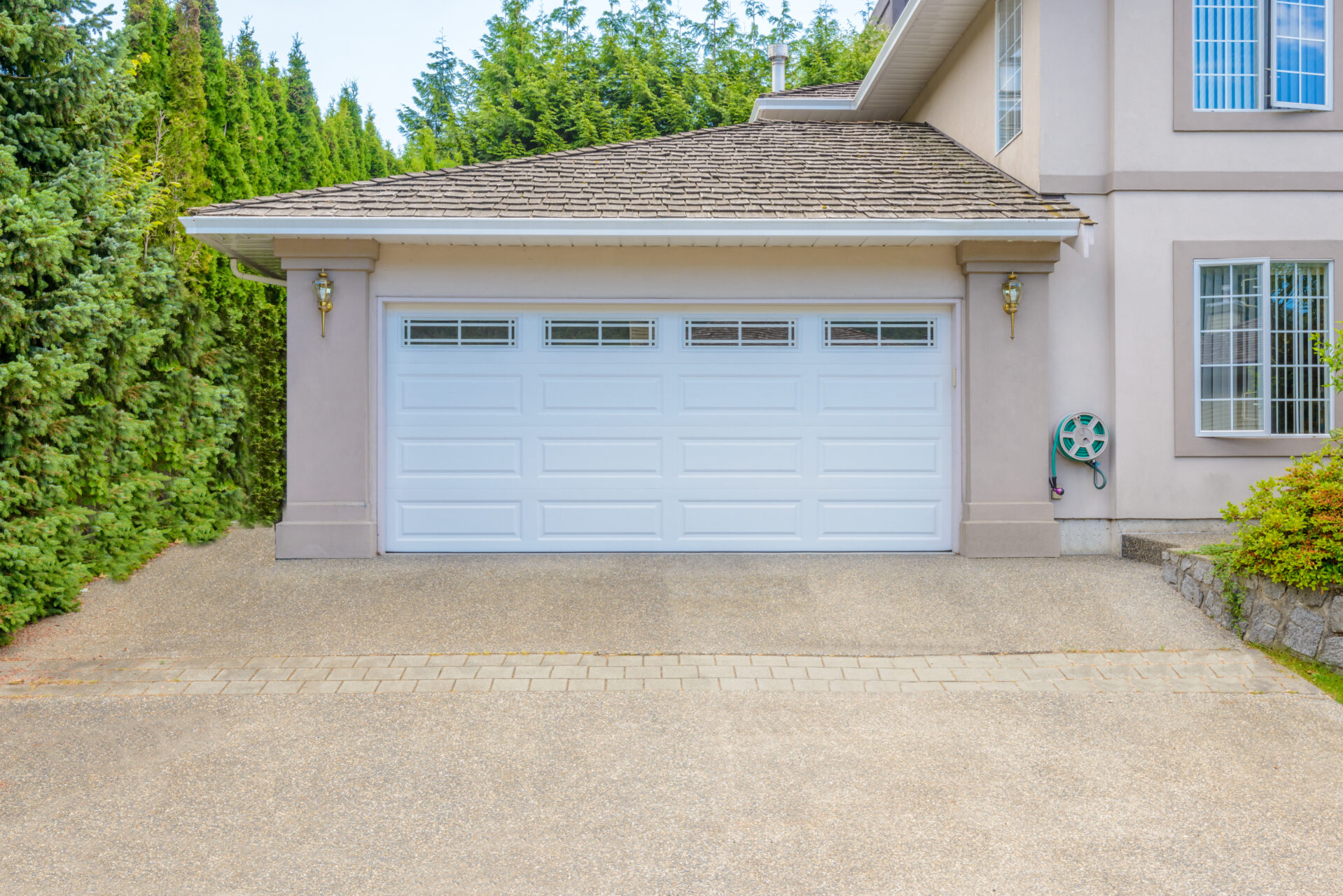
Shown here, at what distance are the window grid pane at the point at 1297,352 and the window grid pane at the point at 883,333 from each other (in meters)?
2.76

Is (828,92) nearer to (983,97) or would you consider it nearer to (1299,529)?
Result: (983,97)

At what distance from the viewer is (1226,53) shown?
793 centimetres

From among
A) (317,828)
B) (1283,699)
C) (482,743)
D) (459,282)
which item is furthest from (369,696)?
(1283,699)

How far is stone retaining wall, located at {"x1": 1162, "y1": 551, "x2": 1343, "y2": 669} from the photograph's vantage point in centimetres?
527

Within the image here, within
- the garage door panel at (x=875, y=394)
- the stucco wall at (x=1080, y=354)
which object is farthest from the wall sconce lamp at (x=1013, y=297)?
the garage door panel at (x=875, y=394)

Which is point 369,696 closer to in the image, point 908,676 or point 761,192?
point 908,676

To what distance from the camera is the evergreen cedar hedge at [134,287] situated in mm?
5809

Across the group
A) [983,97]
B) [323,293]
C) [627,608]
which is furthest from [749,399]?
[983,97]

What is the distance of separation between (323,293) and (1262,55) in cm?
806

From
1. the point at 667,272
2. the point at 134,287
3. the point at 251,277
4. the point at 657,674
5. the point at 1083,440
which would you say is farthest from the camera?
the point at 251,277

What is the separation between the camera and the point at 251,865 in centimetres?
316

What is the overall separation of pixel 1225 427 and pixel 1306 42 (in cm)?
328

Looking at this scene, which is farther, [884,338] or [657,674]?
[884,338]

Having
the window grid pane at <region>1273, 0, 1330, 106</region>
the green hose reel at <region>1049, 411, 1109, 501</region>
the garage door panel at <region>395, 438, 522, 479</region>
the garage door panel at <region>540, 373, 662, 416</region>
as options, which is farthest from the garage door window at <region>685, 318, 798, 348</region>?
the window grid pane at <region>1273, 0, 1330, 106</region>
